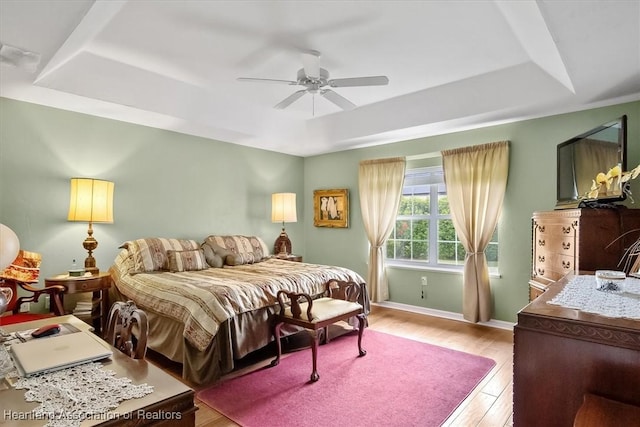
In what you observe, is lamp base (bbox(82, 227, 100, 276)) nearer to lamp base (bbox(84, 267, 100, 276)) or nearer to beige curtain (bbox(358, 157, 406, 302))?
lamp base (bbox(84, 267, 100, 276))

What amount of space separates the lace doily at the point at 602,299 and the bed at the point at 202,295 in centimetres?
219

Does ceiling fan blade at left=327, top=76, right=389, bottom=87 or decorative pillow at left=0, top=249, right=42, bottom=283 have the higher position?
ceiling fan blade at left=327, top=76, right=389, bottom=87

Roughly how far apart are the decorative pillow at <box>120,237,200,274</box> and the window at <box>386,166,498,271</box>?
3041mm

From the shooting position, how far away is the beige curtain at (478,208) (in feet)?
13.1

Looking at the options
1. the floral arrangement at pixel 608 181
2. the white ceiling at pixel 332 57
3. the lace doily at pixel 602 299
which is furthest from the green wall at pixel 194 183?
the lace doily at pixel 602 299

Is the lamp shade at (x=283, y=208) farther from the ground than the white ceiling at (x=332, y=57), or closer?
closer

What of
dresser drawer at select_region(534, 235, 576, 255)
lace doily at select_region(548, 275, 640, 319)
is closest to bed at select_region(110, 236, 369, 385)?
dresser drawer at select_region(534, 235, 576, 255)

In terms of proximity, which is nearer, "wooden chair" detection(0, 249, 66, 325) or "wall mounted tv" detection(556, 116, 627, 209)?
"wall mounted tv" detection(556, 116, 627, 209)

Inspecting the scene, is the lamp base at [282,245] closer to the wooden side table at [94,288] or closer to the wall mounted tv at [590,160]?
the wooden side table at [94,288]

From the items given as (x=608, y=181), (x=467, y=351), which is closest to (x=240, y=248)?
(x=467, y=351)

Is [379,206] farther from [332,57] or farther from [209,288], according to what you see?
[209,288]

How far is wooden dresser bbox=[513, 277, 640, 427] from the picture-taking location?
1.09 m

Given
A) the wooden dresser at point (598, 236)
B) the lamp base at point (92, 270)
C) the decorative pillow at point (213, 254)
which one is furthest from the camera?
the decorative pillow at point (213, 254)

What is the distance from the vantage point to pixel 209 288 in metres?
2.88
